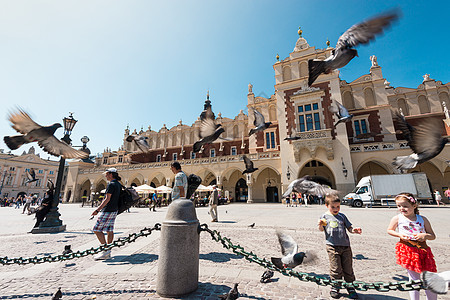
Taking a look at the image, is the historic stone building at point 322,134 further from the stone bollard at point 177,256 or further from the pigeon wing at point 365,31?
the stone bollard at point 177,256

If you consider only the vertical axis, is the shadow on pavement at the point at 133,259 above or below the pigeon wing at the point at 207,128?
below

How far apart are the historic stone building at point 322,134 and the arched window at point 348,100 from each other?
0.05m

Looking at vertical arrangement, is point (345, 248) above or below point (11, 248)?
above

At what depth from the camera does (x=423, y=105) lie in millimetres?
22328

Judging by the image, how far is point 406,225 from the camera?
2.29 meters

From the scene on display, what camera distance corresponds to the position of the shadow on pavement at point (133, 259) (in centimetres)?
376

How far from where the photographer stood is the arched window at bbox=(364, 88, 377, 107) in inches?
852

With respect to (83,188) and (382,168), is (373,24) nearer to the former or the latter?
(382,168)

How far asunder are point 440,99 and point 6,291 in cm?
3444

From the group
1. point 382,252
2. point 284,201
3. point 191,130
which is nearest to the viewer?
point 382,252

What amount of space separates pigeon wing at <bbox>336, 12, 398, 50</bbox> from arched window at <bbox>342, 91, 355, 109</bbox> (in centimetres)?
2237

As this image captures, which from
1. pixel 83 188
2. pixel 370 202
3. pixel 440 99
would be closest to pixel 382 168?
pixel 370 202

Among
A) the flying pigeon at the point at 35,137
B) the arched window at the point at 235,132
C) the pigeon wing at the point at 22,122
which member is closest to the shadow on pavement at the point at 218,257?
the flying pigeon at the point at 35,137

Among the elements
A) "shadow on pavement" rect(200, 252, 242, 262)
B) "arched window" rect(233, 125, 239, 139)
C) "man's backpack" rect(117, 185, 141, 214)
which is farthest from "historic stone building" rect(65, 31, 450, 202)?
"shadow on pavement" rect(200, 252, 242, 262)
